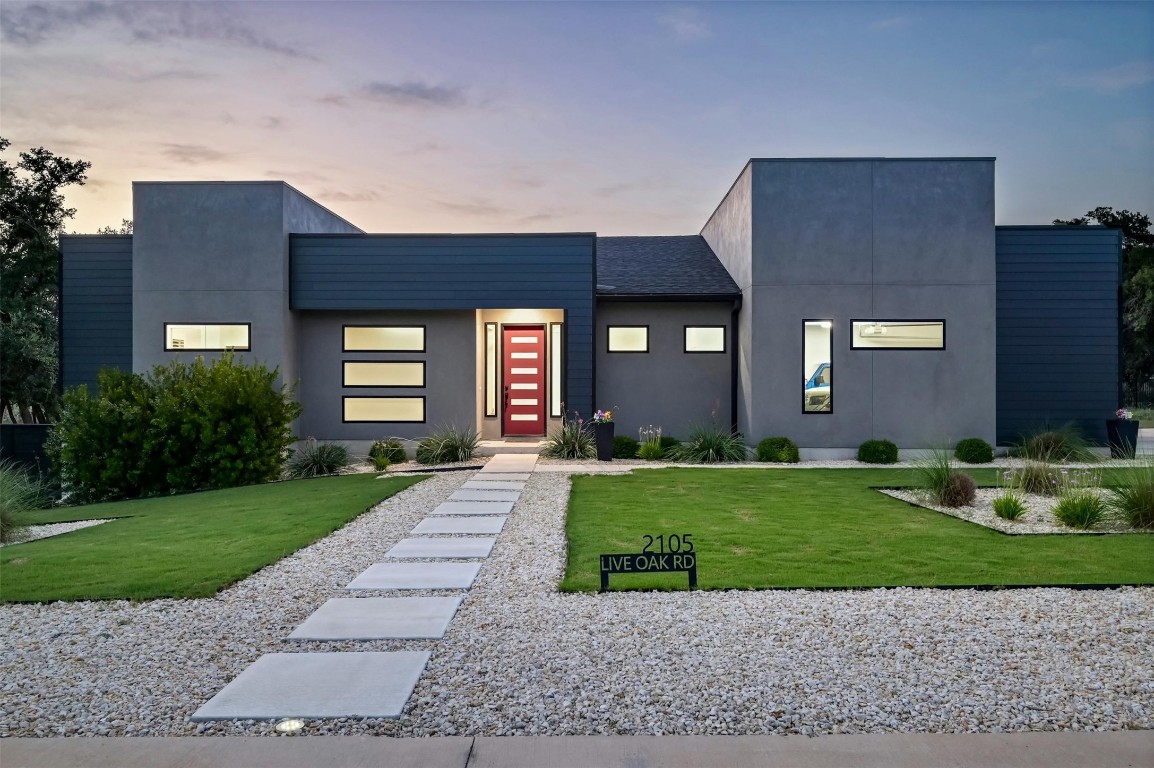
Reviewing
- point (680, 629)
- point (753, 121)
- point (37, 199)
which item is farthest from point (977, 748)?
point (37, 199)

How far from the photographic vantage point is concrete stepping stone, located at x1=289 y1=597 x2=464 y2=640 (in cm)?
393

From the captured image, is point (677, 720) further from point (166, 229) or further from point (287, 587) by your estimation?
point (166, 229)

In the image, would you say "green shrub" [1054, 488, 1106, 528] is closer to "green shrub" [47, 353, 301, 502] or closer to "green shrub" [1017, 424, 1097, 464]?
"green shrub" [1017, 424, 1097, 464]

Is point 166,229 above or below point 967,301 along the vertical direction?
above

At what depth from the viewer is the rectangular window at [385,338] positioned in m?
14.1

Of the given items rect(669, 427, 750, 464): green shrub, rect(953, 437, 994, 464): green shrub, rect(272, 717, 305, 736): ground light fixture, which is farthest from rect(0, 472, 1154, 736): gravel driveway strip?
rect(953, 437, 994, 464): green shrub

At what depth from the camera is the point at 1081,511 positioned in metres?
6.86

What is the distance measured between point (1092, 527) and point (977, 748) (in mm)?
5497

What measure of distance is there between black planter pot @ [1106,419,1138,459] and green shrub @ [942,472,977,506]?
24.3 ft

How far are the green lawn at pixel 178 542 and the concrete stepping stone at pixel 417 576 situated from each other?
0.95 metres

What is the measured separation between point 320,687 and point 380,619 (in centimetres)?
102

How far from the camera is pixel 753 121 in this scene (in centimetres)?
1444

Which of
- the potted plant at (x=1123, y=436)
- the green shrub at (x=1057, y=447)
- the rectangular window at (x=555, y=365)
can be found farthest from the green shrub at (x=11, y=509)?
the potted plant at (x=1123, y=436)

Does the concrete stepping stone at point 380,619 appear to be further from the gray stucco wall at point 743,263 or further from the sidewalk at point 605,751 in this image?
the gray stucco wall at point 743,263
